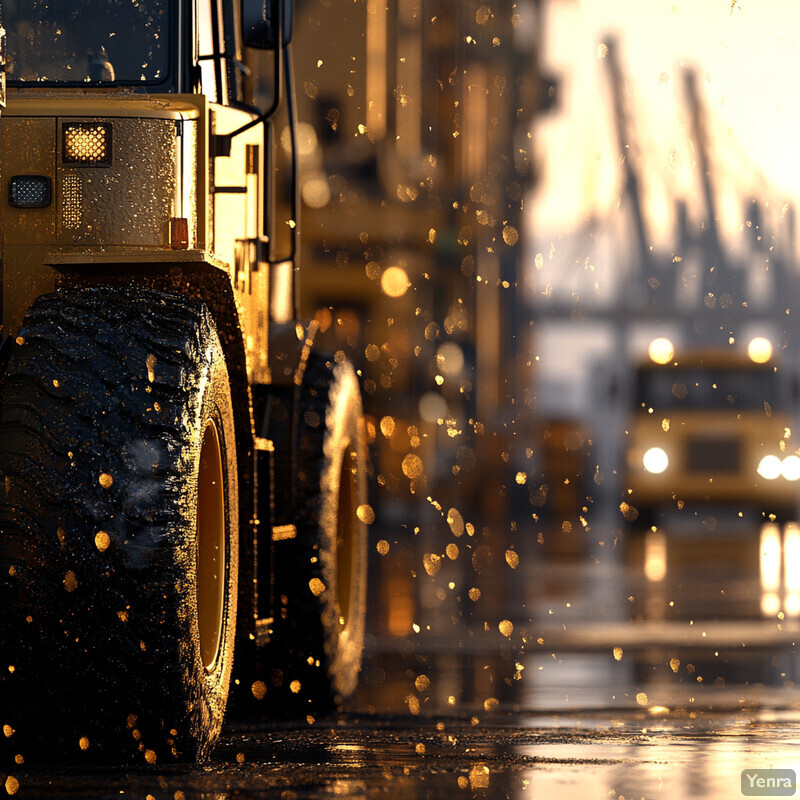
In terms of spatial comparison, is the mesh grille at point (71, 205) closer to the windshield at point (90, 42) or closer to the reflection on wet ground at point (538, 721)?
the windshield at point (90, 42)

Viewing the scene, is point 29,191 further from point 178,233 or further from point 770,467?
point 770,467

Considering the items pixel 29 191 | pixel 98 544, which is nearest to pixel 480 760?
pixel 98 544

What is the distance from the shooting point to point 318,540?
20.8 feet

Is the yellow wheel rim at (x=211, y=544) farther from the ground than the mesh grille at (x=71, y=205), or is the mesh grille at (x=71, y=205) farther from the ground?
the mesh grille at (x=71, y=205)

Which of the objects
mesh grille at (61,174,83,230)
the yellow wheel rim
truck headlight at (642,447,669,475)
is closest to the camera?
the yellow wheel rim

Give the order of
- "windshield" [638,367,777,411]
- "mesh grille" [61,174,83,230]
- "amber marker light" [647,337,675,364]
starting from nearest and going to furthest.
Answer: "mesh grille" [61,174,83,230], "windshield" [638,367,777,411], "amber marker light" [647,337,675,364]

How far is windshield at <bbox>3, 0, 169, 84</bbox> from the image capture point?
18.1 ft

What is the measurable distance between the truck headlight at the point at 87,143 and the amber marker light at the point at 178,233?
248mm

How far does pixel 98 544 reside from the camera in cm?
418

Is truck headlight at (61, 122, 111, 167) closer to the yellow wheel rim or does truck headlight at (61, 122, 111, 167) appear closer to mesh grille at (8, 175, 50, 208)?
mesh grille at (8, 175, 50, 208)

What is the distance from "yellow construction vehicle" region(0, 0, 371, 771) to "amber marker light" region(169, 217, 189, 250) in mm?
13

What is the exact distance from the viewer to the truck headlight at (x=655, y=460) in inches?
932

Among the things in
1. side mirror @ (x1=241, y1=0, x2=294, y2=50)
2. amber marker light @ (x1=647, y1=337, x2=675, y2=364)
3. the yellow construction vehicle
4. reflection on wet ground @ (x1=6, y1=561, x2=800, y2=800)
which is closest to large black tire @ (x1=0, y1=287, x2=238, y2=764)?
the yellow construction vehicle

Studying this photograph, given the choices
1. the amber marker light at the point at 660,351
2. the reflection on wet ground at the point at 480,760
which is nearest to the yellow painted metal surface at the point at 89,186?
the reflection on wet ground at the point at 480,760
